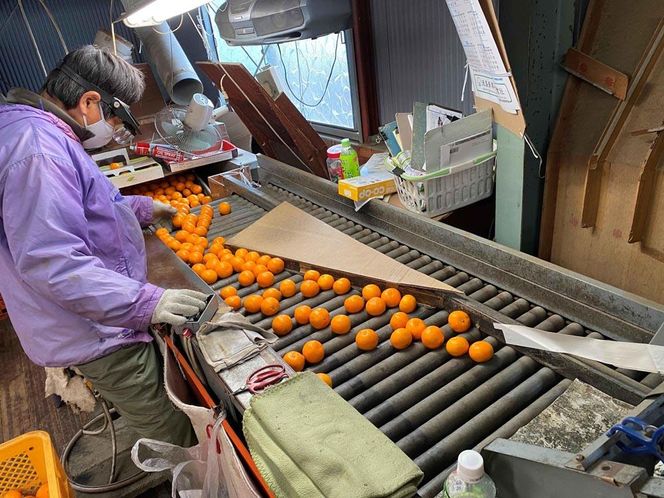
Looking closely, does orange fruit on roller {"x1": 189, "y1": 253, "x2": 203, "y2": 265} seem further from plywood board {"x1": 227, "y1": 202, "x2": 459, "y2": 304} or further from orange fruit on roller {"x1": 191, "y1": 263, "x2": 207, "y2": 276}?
plywood board {"x1": 227, "y1": 202, "x2": 459, "y2": 304}

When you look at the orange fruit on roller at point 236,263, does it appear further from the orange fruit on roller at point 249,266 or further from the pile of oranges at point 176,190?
the pile of oranges at point 176,190

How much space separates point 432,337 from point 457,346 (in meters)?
0.10

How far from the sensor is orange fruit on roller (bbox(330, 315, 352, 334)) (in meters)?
2.04

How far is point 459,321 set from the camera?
6.30 ft

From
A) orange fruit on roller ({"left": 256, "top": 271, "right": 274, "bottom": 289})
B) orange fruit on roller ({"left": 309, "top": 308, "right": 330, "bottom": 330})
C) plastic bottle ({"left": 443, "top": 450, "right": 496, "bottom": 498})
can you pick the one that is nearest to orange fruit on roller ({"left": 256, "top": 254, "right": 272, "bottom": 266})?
orange fruit on roller ({"left": 256, "top": 271, "right": 274, "bottom": 289})

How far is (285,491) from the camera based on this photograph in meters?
1.21

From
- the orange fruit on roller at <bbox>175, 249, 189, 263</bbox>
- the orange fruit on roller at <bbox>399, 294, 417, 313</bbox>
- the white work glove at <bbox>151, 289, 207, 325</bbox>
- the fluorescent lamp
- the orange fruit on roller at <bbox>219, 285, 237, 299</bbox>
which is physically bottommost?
the orange fruit on roller at <bbox>175, 249, 189, 263</bbox>

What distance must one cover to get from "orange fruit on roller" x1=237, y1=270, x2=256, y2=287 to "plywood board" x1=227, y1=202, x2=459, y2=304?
0.21 m

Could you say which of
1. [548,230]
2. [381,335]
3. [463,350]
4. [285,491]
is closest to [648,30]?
[548,230]

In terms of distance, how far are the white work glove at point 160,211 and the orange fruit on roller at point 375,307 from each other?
196cm

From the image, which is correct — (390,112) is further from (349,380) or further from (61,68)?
(349,380)

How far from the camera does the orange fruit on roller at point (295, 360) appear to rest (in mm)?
1836

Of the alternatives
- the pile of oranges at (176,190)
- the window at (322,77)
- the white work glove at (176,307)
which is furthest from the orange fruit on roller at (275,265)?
the window at (322,77)

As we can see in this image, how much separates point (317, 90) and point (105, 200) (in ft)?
12.7
